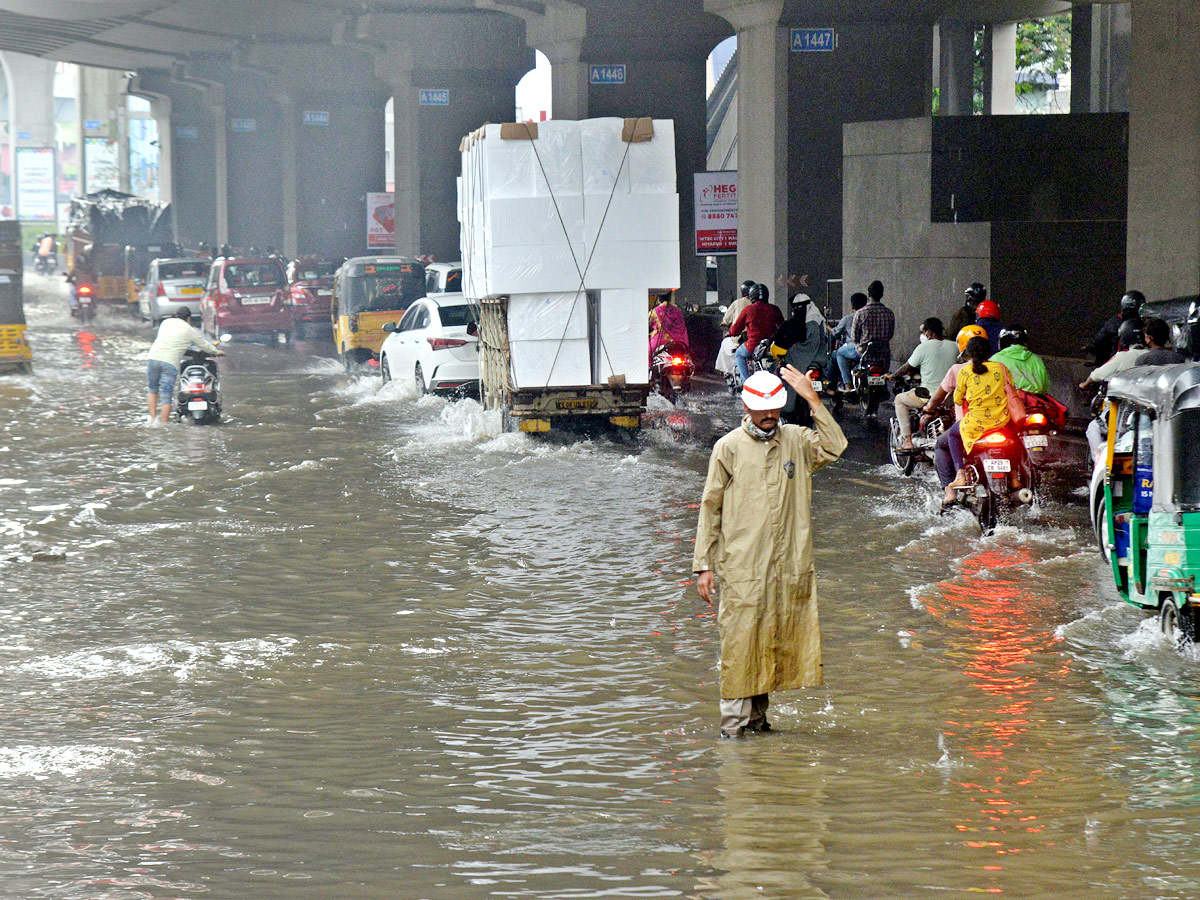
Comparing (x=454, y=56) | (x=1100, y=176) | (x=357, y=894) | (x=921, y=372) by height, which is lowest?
(x=357, y=894)

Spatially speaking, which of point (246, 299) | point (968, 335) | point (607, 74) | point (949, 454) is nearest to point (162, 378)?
point (949, 454)

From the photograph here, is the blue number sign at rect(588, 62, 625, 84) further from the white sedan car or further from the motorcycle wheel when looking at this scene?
the motorcycle wheel

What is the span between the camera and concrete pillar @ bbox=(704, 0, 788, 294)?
27.1m

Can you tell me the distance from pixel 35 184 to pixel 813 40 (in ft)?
295

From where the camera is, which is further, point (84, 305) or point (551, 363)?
point (84, 305)

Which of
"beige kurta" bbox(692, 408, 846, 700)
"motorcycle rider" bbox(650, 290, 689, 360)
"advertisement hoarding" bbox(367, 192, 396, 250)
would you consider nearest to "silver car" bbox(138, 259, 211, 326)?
"advertisement hoarding" bbox(367, 192, 396, 250)

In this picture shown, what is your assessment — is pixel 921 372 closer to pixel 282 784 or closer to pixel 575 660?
pixel 575 660

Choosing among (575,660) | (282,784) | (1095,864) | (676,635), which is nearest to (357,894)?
(282,784)

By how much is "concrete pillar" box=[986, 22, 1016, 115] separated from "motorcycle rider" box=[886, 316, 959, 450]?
3294cm

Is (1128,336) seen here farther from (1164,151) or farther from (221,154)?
(221,154)

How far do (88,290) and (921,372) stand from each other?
3614 cm

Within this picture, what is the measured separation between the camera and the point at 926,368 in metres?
15.2

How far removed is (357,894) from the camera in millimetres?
5383

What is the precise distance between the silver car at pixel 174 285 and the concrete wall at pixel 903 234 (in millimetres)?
17448
